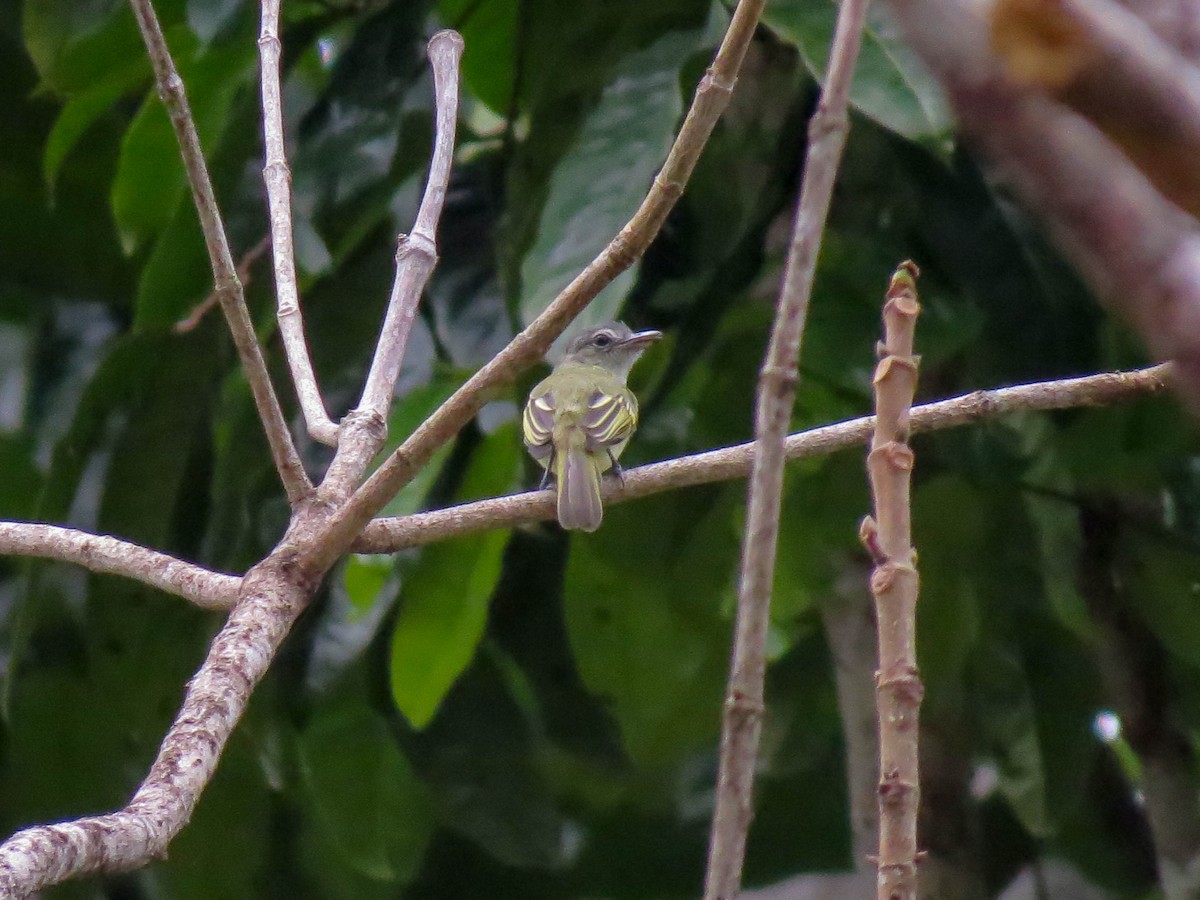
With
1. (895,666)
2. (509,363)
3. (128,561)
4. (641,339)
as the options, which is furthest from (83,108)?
(895,666)

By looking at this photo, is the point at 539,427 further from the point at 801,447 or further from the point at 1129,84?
the point at 1129,84

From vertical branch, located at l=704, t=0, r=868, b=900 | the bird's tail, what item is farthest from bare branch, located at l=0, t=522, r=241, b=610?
vertical branch, located at l=704, t=0, r=868, b=900

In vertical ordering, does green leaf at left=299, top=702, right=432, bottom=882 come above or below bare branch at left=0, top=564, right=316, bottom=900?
above

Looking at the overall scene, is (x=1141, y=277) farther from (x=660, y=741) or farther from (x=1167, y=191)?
(x=660, y=741)

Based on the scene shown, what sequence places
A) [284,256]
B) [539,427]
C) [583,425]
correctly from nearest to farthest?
[284,256], [539,427], [583,425]

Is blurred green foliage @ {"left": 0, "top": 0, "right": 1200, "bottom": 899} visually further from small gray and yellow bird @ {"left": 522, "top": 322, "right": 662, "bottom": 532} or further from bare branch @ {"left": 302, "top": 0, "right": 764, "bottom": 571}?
bare branch @ {"left": 302, "top": 0, "right": 764, "bottom": 571}

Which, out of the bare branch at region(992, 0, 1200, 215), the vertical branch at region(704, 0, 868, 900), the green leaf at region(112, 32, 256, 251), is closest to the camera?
the bare branch at region(992, 0, 1200, 215)
